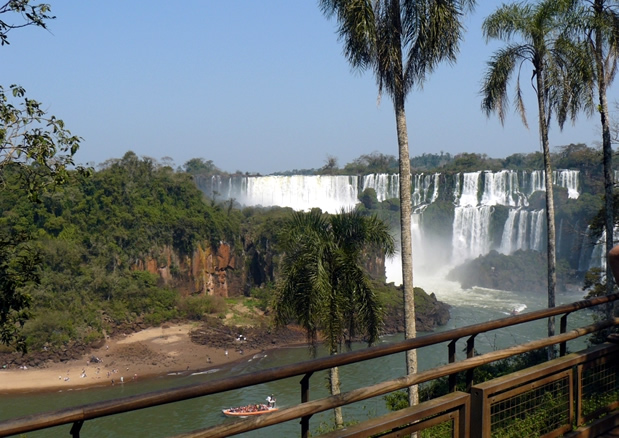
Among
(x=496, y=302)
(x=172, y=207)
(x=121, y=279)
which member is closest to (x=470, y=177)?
(x=496, y=302)

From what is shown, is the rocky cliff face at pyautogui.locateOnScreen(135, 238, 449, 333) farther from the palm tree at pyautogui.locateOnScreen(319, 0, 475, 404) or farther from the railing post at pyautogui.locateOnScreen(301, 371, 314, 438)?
the railing post at pyautogui.locateOnScreen(301, 371, 314, 438)

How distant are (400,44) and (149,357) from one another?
925 inches

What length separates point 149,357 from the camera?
30.7 meters

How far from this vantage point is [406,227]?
1002cm

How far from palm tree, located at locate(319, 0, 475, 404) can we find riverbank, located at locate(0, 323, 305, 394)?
21.2 meters

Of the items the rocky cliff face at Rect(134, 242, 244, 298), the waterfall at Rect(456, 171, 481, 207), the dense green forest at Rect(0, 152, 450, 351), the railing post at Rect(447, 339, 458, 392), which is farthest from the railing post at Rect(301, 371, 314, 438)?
the waterfall at Rect(456, 171, 481, 207)

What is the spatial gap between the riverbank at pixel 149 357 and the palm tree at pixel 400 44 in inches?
834

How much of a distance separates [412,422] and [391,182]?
51403 millimetres

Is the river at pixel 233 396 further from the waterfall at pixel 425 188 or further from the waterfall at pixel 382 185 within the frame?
the waterfall at pixel 382 185

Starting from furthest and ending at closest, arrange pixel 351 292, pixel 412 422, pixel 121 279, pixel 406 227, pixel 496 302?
pixel 496 302
pixel 121 279
pixel 351 292
pixel 406 227
pixel 412 422

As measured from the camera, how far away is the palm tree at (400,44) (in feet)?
33.1

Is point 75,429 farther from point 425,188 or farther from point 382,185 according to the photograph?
point 425,188

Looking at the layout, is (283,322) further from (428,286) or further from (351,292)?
(428,286)

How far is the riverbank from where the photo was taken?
92.6 ft
